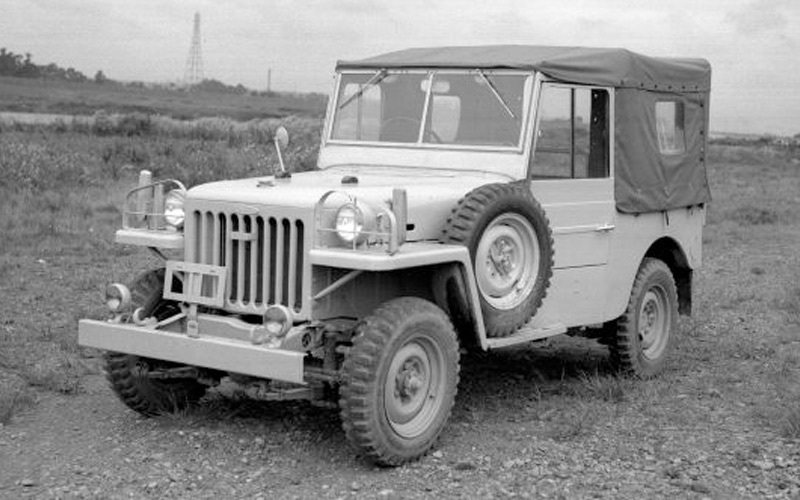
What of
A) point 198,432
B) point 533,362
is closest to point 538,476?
point 198,432

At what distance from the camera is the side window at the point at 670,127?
8.19 m

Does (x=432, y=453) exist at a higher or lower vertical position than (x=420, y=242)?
lower

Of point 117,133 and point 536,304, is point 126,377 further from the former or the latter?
point 117,133

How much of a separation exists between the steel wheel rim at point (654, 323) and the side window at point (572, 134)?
1.20 meters

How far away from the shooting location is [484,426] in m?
6.71

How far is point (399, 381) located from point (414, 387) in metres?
0.11

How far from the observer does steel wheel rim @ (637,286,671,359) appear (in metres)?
8.27

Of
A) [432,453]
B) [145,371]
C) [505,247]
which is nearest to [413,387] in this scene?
[432,453]

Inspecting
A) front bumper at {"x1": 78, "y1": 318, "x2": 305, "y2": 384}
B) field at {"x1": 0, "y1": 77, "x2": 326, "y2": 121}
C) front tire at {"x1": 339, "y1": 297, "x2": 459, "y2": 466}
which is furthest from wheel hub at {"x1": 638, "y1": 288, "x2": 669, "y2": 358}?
field at {"x1": 0, "y1": 77, "x2": 326, "y2": 121}

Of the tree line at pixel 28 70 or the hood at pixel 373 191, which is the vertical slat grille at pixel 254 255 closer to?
the hood at pixel 373 191

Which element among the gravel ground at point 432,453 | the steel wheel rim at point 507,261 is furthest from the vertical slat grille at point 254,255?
the steel wheel rim at point 507,261

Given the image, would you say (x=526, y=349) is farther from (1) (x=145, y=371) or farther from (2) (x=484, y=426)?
(1) (x=145, y=371)

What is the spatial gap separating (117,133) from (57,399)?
29206mm

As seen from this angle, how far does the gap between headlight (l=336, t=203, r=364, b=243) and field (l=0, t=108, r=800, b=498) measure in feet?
3.85
